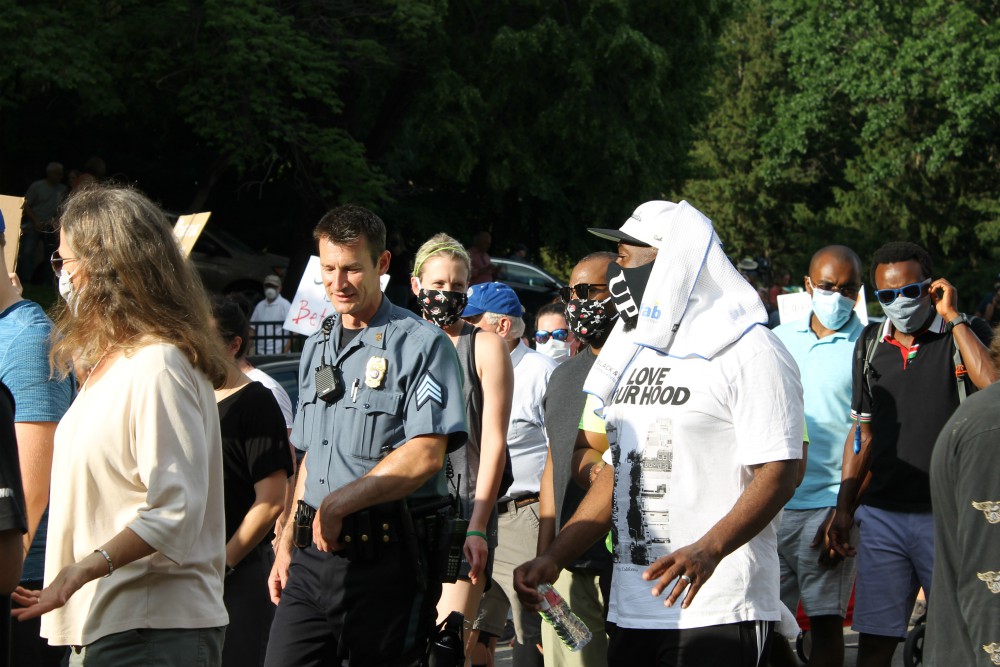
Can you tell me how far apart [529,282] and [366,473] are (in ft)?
59.6

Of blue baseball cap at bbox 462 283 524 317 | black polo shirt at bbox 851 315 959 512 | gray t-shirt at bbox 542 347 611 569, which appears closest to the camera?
gray t-shirt at bbox 542 347 611 569

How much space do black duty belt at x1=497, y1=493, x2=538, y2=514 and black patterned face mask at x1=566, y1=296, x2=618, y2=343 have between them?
1.15 metres

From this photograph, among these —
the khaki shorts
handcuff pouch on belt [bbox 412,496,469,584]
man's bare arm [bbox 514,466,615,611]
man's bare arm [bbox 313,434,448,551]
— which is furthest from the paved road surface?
man's bare arm [bbox 514,466,615,611]

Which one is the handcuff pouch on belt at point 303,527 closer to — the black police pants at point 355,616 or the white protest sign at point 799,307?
the black police pants at point 355,616

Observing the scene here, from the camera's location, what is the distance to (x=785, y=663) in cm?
632

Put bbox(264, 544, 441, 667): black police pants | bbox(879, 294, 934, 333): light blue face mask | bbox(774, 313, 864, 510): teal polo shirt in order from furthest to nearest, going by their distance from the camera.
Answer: bbox(774, 313, 864, 510): teal polo shirt
bbox(879, 294, 934, 333): light blue face mask
bbox(264, 544, 441, 667): black police pants

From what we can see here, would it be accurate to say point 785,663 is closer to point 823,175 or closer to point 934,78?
point 934,78

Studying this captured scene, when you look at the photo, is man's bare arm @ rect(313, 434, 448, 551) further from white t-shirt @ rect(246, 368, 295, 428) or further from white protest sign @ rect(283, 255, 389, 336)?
white protest sign @ rect(283, 255, 389, 336)

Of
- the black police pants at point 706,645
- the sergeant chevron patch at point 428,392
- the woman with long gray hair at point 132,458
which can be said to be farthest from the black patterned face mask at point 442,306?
the woman with long gray hair at point 132,458

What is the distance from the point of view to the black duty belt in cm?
650

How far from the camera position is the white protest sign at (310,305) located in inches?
395

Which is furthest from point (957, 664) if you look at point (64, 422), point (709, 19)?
point (709, 19)

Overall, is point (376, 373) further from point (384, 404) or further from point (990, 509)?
point (990, 509)

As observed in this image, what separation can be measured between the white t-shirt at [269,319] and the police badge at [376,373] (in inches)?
532
